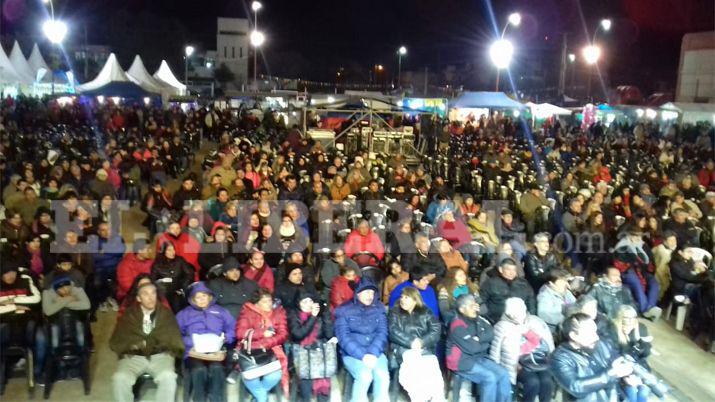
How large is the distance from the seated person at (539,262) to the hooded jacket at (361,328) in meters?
2.16

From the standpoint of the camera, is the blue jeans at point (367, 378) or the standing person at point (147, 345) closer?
the standing person at point (147, 345)

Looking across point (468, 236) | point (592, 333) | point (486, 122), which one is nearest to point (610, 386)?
point (592, 333)

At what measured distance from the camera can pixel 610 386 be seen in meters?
4.55

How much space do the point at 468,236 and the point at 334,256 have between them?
2.05 meters

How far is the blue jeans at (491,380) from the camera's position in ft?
15.6

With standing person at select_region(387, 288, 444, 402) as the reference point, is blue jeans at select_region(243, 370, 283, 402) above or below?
below

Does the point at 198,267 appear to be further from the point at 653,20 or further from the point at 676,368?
the point at 653,20

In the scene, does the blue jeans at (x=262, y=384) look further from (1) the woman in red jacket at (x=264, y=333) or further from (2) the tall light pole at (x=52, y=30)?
(2) the tall light pole at (x=52, y=30)

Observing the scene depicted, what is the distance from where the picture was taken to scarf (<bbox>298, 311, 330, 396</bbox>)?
16.0 ft

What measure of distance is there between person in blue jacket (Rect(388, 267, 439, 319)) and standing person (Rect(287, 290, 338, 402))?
2.14 feet

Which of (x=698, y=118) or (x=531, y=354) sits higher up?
(x=698, y=118)

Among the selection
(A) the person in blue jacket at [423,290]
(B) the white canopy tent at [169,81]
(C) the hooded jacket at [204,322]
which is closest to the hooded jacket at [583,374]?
(A) the person in blue jacket at [423,290]

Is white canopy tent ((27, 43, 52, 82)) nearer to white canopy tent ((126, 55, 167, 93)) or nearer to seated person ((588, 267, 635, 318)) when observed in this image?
white canopy tent ((126, 55, 167, 93))

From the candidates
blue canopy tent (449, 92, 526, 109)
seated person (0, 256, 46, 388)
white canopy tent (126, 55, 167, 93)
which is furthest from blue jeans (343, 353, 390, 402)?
white canopy tent (126, 55, 167, 93)
